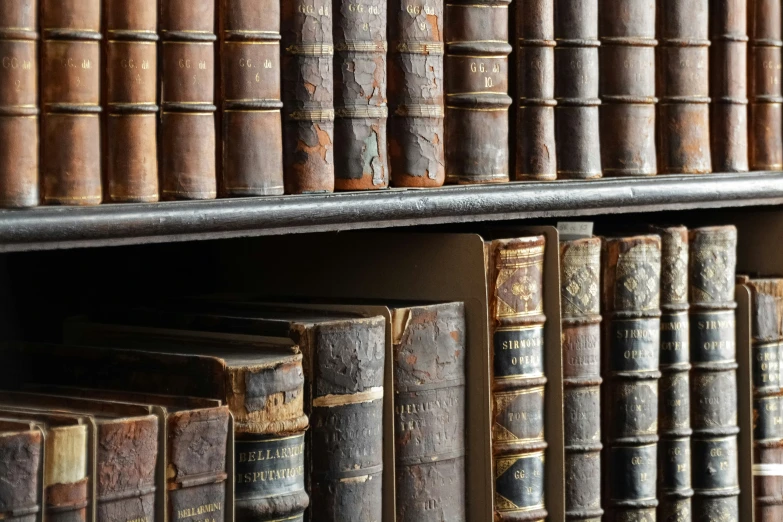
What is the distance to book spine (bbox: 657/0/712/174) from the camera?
130 cm

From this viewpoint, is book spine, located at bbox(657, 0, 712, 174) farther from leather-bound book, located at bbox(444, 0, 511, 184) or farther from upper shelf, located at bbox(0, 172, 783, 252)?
leather-bound book, located at bbox(444, 0, 511, 184)

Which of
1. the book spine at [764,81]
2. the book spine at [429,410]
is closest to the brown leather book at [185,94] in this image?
the book spine at [429,410]

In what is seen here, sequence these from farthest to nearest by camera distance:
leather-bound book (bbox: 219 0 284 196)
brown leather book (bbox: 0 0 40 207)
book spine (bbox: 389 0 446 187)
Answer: book spine (bbox: 389 0 446 187) < leather-bound book (bbox: 219 0 284 196) < brown leather book (bbox: 0 0 40 207)

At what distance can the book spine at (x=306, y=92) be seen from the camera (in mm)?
1015

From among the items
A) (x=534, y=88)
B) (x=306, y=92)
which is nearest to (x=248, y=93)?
(x=306, y=92)

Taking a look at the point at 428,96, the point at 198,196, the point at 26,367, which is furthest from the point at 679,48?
the point at 26,367

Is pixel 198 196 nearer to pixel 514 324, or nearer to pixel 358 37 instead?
pixel 358 37

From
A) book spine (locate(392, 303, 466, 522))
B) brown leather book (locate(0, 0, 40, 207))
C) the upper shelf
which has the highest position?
brown leather book (locate(0, 0, 40, 207))

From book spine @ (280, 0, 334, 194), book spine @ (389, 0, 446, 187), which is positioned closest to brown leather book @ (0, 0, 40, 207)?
book spine @ (280, 0, 334, 194)

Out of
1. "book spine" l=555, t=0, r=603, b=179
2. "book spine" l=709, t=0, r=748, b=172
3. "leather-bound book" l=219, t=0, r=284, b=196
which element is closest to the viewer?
"leather-bound book" l=219, t=0, r=284, b=196

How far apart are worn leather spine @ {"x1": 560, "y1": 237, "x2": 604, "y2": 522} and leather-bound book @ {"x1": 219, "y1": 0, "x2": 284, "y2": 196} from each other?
37cm

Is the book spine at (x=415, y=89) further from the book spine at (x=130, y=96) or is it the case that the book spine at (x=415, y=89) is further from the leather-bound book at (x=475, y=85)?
the book spine at (x=130, y=96)

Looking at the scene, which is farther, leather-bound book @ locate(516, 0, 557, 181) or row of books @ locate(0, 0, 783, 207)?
leather-bound book @ locate(516, 0, 557, 181)

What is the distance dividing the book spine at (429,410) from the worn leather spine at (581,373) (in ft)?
0.47
